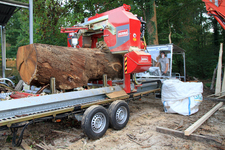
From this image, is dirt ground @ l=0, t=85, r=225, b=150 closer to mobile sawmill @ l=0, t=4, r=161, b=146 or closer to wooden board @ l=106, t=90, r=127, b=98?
mobile sawmill @ l=0, t=4, r=161, b=146

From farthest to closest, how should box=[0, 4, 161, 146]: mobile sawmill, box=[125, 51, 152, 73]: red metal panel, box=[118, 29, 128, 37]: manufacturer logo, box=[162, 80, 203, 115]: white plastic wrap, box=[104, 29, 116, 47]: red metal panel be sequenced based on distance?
box=[162, 80, 203, 115]: white plastic wrap
box=[104, 29, 116, 47]: red metal panel
box=[118, 29, 128, 37]: manufacturer logo
box=[125, 51, 152, 73]: red metal panel
box=[0, 4, 161, 146]: mobile sawmill

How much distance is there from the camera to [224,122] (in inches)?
195

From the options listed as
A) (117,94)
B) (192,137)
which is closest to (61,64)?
(117,94)

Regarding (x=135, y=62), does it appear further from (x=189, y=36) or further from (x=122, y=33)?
(x=189, y=36)

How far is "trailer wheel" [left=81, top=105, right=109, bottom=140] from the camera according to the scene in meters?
Answer: 3.55

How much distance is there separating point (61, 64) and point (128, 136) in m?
2.30

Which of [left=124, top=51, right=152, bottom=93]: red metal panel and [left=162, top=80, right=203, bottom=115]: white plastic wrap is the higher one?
[left=124, top=51, right=152, bottom=93]: red metal panel

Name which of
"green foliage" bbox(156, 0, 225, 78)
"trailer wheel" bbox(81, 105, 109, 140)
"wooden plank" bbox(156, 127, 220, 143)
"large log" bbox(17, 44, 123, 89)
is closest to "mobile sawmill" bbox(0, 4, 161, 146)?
"trailer wheel" bbox(81, 105, 109, 140)

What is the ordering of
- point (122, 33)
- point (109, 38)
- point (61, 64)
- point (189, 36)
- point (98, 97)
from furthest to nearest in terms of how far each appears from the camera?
point (189, 36), point (109, 38), point (122, 33), point (98, 97), point (61, 64)

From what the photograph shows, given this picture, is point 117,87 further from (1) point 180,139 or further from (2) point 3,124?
(2) point 3,124

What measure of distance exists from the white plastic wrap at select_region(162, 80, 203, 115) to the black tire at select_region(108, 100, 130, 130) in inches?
74.1

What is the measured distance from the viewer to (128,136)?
401 cm

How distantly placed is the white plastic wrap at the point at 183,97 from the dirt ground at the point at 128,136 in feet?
0.96

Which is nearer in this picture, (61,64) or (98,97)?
(61,64)
